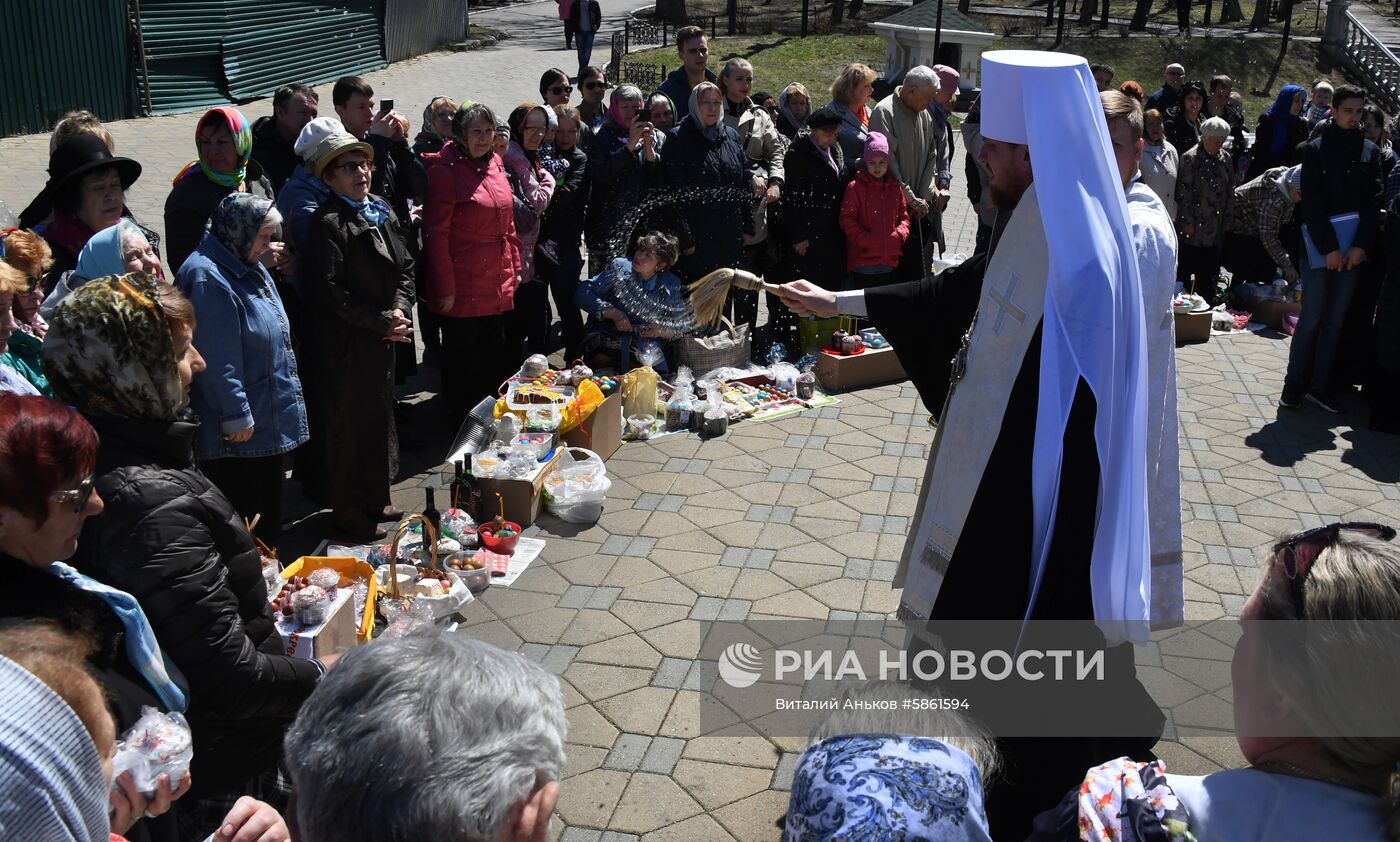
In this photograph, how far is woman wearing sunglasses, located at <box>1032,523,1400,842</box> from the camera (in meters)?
1.77

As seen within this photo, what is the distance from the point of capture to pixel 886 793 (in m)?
1.84

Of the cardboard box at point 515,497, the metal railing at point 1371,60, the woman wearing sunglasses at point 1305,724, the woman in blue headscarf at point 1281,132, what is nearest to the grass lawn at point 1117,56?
the metal railing at point 1371,60

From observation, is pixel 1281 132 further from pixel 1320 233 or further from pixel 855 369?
pixel 855 369

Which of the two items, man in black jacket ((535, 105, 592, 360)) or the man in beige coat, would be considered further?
the man in beige coat

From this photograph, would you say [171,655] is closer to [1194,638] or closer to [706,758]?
[706,758]

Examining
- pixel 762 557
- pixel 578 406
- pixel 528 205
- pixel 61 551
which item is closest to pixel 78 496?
pixel 61 551

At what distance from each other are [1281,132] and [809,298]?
10.5 m

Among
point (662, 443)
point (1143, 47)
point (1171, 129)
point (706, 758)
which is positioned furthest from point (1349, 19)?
point (706, 758)

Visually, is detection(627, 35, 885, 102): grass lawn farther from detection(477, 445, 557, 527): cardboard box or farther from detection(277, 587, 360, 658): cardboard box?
detection(277, 587, 360, 658): cardboard box

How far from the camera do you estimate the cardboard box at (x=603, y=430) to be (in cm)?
664

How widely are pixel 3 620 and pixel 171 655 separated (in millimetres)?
821

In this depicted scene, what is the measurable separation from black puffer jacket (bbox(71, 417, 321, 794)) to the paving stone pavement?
3.79 ft

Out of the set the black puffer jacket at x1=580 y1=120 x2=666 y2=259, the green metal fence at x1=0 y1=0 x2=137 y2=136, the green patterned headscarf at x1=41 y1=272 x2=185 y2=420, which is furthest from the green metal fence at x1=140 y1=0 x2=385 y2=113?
the green patterned headscarf at x1=41 y1=272 x2=185 y2=420

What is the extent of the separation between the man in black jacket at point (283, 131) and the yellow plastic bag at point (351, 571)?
9.61 ft
